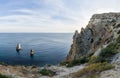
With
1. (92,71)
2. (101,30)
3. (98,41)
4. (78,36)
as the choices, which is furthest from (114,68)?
(78,36)

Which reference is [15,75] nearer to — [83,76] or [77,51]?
[83,76]

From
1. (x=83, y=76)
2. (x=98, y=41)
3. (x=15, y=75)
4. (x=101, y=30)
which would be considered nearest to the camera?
(x=83, y=76)

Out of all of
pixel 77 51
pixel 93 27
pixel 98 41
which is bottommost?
pixel 77 51

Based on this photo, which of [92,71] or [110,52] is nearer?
[92,71]

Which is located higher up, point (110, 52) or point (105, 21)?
point (105, 21)

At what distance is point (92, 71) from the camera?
1853cm

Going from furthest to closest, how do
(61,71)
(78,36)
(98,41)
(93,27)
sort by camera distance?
(78,36) < (93,27) < (98,41) < (61,71)

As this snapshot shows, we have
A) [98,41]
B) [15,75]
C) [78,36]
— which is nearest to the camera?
[15,75]

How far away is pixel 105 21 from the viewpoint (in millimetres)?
64562

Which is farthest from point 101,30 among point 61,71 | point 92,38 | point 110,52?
point 61,71

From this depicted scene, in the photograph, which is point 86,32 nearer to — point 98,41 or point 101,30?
point 101,30

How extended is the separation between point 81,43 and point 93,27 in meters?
7.91

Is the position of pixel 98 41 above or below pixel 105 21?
below

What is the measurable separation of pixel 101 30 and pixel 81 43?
11.1 meters
